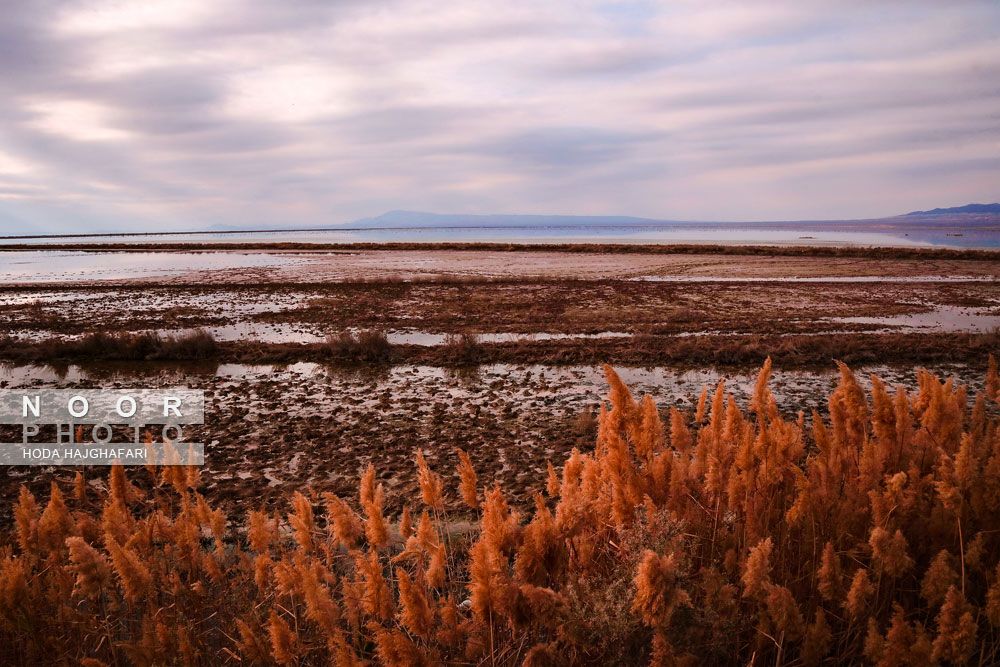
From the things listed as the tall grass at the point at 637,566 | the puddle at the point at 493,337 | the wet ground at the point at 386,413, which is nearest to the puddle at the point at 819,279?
the puddle at the point at 493,337

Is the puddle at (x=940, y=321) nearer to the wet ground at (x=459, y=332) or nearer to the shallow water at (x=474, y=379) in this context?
the wet ground at (x=459, y=332)

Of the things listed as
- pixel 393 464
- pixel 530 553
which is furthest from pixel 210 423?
pixel 530 553

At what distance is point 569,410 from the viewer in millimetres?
9430

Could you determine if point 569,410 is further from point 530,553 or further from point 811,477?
point 530,553

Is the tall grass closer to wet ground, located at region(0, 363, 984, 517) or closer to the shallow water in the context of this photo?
wet ground, located at region(0, 363, 984, 517)

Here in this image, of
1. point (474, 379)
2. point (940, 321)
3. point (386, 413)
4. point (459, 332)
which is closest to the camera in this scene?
point (386, 413)

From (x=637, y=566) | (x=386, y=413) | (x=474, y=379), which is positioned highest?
(x=637, y=566)

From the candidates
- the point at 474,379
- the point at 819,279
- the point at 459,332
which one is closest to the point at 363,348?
the point at 474,379

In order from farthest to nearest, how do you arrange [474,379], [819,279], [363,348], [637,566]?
[819,279] → [363,348] → [474,379] → [637,566]

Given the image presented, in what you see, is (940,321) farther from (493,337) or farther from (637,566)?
(637,566)

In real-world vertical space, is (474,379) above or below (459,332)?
below

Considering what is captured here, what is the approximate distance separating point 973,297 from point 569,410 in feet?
67.1

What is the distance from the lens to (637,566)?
247cm

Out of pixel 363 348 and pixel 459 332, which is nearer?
pixel 363 348
